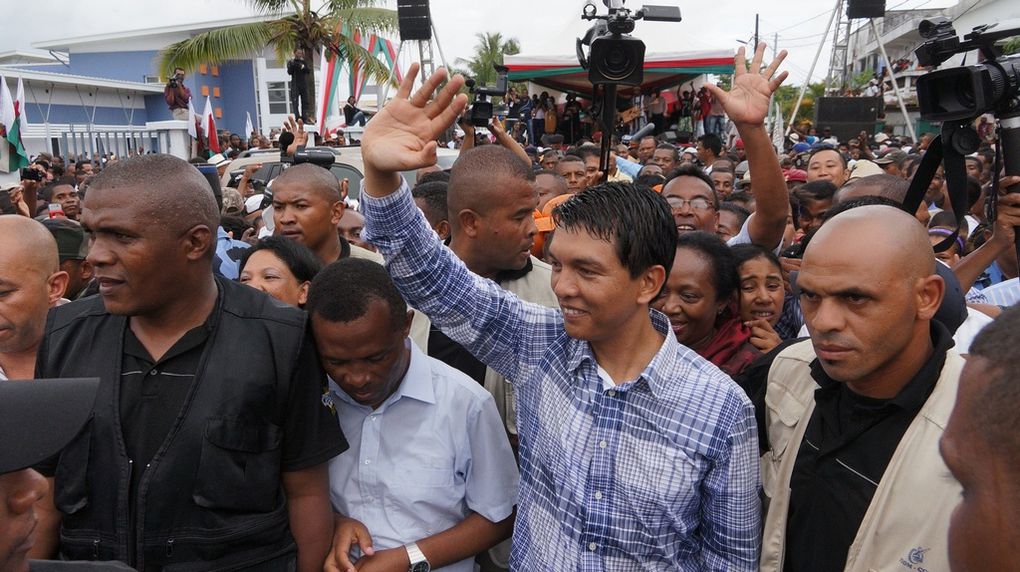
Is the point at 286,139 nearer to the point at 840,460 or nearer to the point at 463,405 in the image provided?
the point at 463,405

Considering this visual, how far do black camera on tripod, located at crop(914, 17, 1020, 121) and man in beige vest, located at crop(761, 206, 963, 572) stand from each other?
2.10 ft

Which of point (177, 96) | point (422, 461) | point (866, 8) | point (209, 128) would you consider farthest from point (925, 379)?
point (177, 96)

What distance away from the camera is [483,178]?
284 centimetres

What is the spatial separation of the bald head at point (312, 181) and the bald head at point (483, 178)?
1211 mm

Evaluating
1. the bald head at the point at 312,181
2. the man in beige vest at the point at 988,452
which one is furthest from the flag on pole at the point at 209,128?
the man in beige vest at the point at 988,452

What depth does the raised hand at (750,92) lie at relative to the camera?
2.65 m

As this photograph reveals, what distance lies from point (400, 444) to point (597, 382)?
1.99 feet

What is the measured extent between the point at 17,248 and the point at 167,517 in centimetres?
124

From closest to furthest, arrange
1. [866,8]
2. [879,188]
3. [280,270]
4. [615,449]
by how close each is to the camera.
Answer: [615,449] → [280,270] → [879,188] → [866,8]

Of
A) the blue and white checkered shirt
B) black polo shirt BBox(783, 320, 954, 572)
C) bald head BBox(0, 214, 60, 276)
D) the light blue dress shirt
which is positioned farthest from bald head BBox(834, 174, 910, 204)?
bald head BBox(0, 214, 60, 276)

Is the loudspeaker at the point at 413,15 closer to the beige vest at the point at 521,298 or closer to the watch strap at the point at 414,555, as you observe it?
the beige vest at the point at 521,298

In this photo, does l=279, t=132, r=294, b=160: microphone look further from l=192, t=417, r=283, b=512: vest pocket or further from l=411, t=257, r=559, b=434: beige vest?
l=192, t=417, r=283, b=512: vest pocket

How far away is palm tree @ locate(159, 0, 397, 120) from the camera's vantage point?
58.2ft

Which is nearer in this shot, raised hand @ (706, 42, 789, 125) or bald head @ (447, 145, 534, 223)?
raised hand @ (706, 42, 789, 125)
